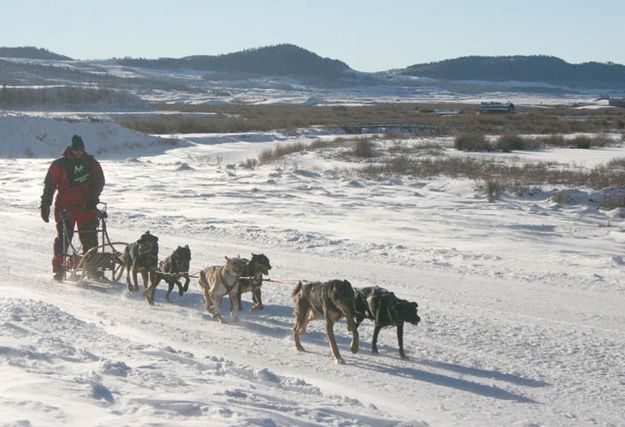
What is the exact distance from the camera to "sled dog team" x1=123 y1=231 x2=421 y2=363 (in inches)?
286

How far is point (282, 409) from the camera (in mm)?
5383

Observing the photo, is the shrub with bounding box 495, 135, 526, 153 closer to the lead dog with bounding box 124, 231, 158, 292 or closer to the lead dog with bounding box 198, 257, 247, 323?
the lead dog with bounding box 124, 231, 158, 292

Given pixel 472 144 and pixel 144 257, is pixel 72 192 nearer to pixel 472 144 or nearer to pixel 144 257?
pixel 144 257

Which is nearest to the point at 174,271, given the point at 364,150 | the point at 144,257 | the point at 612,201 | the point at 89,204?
the point at 144,257

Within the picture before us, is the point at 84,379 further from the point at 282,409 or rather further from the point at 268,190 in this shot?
the point at 268,190

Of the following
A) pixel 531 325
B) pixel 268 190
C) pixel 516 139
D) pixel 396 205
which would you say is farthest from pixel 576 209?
pixel 516 139

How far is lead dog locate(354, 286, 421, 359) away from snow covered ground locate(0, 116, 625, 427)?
1.05 feet

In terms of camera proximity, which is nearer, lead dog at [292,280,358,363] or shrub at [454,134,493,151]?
lead dog at [292,280,358,363]

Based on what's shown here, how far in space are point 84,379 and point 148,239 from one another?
4242 millimetres

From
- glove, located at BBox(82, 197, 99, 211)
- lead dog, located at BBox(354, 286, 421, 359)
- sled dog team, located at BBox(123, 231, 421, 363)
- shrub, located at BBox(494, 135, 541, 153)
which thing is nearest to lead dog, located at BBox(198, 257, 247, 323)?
sled dog team, located at BBox(123, 231, 421, 363)

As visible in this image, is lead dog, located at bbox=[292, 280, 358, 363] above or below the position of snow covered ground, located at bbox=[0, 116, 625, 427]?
above

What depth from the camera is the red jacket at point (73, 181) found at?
10.6 metres

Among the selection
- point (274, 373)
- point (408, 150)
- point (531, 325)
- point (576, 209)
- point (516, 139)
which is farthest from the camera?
point (516, 139)

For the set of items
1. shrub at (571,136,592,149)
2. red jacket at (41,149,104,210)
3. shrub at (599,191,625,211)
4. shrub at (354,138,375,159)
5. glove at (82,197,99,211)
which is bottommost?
shrub at (599,191,625,211)
